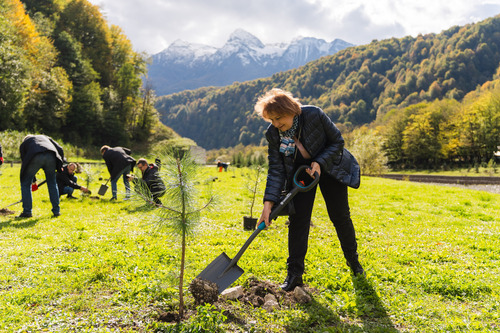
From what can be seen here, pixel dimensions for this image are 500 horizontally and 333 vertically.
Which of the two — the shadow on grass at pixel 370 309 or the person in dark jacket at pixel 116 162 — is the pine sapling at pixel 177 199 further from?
the person in dark jacket at pixel 116 162

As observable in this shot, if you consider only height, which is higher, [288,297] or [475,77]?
[475,77]

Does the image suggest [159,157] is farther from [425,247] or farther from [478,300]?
[425,247]

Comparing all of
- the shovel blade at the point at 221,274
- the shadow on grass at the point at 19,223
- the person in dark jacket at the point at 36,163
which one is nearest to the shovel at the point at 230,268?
the shovel blade at the point at 221,274

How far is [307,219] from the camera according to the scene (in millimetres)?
3615

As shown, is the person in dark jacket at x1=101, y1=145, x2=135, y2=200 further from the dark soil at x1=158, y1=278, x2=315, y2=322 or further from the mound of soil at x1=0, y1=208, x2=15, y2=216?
the dark soil at x1=158, y1=278, x2=315, y2=322

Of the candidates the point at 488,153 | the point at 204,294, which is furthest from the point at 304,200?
the point at 488,153

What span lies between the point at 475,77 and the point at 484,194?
142335mm

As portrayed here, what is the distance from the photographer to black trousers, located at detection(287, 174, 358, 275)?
11.8ft

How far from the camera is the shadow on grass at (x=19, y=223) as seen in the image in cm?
614

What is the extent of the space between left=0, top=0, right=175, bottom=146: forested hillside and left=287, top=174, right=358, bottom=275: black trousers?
3090cm

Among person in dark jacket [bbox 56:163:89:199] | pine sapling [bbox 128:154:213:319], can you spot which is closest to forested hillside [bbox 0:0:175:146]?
person in dark jacket [bbox 56:163:89:199]

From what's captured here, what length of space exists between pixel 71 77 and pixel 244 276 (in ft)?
148

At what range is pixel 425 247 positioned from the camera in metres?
5.33

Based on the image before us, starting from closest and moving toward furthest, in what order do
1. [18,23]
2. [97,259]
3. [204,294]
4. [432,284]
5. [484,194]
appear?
1. [204,294]
2. [432,284]
3. [97,259]
4. [484,194]
5. [18,23]
